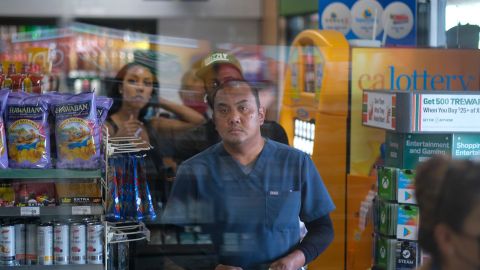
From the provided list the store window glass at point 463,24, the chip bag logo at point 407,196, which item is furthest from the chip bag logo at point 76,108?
the store window glass at point 463,24

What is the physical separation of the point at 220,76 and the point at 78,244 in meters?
1.11

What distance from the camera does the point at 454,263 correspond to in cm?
199

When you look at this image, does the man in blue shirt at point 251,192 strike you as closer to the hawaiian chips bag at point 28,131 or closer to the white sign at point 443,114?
the white sign at point 443,114

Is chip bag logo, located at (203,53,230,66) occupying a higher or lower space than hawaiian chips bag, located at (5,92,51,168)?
higher

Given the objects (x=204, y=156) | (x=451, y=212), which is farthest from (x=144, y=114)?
(x=451, y=212)

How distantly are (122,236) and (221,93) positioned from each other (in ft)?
2.63

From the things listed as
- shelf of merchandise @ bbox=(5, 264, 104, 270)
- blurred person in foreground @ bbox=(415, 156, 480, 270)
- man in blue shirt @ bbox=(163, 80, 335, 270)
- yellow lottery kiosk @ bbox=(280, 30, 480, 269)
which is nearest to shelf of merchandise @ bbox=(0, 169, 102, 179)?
shelf of merchandise @ bbox=(5, 264, 104, 270)

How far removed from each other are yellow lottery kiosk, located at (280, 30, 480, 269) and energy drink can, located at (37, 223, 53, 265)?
172cm

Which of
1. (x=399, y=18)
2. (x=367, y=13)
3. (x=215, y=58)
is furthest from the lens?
(x=367, y=13)

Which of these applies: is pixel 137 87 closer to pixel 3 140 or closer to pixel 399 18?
pixel 3 140

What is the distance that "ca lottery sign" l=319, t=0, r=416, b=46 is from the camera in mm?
5527

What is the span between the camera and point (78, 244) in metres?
3.48

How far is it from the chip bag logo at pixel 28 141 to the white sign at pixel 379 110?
171 centimetres

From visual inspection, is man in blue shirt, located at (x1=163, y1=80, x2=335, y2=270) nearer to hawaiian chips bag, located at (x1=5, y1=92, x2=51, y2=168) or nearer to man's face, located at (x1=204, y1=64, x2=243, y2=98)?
man's face, located at (x1=204, y1=64, x2=243, y2=98)
